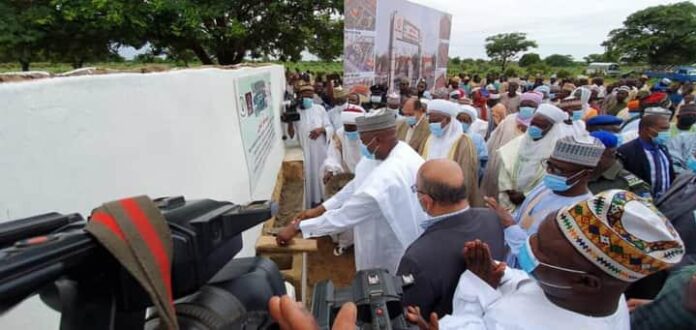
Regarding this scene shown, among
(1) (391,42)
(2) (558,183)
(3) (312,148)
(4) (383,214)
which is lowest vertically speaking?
(3) (312,148)

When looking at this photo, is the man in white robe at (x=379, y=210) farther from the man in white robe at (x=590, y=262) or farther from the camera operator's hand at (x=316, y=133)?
the camera operator's hand at (x=316, y=133)

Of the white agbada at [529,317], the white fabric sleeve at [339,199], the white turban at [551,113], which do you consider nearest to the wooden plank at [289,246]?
the white fabric sleeve at [339,199]

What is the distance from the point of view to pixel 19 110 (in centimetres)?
99

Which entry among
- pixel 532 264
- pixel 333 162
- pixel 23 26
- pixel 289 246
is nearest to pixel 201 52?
pixel 23 26

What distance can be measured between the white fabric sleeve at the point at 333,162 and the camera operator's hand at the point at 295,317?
4.52 meters

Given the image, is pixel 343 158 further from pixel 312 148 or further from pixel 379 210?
pixel 379 210

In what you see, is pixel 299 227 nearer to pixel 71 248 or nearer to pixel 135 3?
pixel 71 248

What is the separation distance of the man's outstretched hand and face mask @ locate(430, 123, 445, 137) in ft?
10.1

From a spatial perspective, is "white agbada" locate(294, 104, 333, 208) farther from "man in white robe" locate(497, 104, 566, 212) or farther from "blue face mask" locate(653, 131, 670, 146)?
"blue face mask" locate(653, 131, 670, 146)

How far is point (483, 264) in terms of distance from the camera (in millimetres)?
1625

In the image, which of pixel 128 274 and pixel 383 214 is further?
pixel 383 214

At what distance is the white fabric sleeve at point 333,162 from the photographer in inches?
206

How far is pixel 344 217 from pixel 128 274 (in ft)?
6.82

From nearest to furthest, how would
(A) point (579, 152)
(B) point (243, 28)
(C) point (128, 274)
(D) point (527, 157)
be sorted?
(C) point (128, 274) → (A) point (579, 152) → (D) point (527, 157) → (B) point (243, 28)
